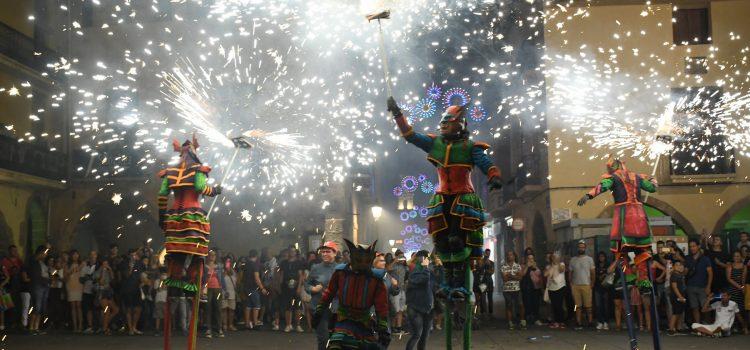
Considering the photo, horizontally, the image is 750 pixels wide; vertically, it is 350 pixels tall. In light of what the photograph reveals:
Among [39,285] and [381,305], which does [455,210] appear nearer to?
[381,305]

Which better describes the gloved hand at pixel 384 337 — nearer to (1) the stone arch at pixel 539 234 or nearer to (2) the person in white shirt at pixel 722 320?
(2) the person in white shirt at pixel 722 320

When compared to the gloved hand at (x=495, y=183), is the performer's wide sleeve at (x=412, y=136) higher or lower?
higher

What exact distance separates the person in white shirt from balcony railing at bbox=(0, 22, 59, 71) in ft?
75.6

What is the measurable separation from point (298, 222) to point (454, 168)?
70.8ft

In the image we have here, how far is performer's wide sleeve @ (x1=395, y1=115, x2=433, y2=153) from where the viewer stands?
7418 millimetres

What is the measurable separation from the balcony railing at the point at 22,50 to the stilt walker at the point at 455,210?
876 inches

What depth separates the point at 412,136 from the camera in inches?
295

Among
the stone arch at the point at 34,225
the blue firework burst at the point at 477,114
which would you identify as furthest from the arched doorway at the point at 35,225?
the blue firework burst at the point at 477,114

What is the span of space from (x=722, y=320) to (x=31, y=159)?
74.4 feet

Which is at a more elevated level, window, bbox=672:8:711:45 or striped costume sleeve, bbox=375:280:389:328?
window, bbox=672:8:711:45

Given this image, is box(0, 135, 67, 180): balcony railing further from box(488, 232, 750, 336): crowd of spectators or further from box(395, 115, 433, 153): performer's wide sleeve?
box(395, 115, 433, 153): performer's wide sleeve

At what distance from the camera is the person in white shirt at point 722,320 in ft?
48.0

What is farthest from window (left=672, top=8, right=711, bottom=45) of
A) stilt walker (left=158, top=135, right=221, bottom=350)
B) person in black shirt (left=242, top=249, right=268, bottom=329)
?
stilt walker (left=158, top=135, right=221, bottom=350)

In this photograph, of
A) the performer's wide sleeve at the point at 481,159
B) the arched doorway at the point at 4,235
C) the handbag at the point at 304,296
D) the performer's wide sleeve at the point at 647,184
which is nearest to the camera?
the performer's wide sleeve at the point at 481,159
